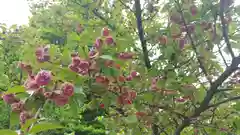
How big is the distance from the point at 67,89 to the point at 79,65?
139mm

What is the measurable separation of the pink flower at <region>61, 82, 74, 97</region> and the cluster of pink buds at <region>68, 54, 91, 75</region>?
0.31 ft

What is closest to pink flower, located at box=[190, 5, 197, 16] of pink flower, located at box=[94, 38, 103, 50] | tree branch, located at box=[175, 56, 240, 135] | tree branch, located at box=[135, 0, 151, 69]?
tree branch, located at box=[175, 56, 240, 135]

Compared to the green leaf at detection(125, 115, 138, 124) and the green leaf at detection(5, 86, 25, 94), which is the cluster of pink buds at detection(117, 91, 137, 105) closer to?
the green leaf at detection(125, 115, 138, 124)

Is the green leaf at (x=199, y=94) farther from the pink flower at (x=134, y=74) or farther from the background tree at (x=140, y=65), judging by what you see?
the pink flower at (x=134, y=74)

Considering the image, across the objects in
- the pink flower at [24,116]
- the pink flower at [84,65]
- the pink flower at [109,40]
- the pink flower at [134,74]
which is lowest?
the pink flower at [24,116]

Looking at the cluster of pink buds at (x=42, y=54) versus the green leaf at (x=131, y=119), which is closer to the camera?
the cluster of pink buds at (x=42, y=54)

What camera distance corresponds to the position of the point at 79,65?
3.85 ft

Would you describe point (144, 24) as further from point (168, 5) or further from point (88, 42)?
point (88, 42)

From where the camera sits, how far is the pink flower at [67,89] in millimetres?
1057

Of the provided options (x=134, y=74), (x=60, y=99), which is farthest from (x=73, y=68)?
(x=134, y=74)

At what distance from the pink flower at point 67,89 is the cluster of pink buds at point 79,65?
3.7 inches

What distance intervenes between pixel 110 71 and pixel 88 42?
15 centimetres

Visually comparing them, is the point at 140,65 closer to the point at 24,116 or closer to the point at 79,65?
the point at 79,65

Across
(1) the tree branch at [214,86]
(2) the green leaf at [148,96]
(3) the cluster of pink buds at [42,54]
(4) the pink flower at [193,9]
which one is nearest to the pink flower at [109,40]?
(3) the cluster of pink buds at [42,54]
